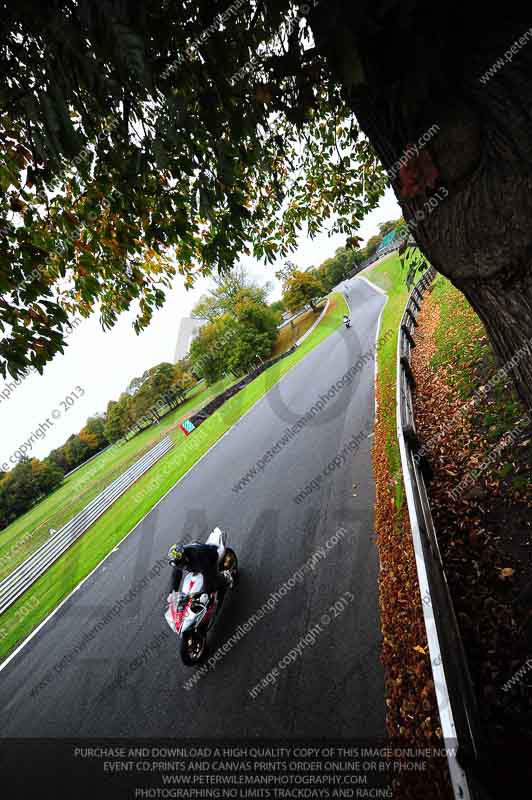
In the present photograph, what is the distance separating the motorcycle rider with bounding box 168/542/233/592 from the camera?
201 inches

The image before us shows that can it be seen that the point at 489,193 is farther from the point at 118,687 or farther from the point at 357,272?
the point at 357,272

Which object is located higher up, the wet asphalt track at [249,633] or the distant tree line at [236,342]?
the distant tree line at [236,342]

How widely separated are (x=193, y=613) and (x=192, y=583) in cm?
43

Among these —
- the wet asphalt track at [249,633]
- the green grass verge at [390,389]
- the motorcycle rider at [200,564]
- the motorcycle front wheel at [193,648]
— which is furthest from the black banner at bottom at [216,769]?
the green grass verge at [390,389]

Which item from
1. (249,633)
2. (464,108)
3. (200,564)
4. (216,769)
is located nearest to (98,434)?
(200,564)

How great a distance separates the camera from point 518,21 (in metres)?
1.35

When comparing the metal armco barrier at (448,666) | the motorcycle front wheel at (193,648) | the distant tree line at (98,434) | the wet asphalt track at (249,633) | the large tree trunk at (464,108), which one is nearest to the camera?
the large tree trunk at (464,108)

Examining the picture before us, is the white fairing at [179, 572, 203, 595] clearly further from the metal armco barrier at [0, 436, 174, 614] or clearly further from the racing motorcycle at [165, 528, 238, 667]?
the metal armco barrier at [0, 436, 174, 614]

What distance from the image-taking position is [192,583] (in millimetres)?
5223

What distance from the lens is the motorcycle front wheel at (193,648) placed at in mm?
4723

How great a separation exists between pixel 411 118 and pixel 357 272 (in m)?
58.5

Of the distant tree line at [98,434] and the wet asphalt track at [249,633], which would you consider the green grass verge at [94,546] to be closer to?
the wet asphalt track at [249,633]

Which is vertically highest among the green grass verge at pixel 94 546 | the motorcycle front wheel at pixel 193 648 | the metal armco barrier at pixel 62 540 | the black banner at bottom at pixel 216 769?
the metal armco barrier at pixel 62 540

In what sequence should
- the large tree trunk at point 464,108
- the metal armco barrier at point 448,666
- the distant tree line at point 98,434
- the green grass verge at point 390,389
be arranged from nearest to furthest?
the large tree trunk at point 464,108
the metal armco barrier at point 448,666
the green grass verge at point 390,389
the distant tree line at point 98,434
